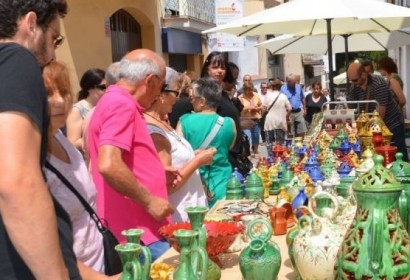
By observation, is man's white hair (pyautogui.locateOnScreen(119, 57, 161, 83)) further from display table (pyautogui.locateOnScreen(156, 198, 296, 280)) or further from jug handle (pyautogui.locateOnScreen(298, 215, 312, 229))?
jug handle (pyautogui.locateOnScreen(298, 215, 312, 229))

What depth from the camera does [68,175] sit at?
86.6 inches

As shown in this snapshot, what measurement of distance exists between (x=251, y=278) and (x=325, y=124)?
148 inches

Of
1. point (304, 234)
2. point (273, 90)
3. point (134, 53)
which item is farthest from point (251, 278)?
point (273, 90)

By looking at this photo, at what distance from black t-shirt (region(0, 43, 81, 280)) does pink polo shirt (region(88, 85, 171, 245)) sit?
1.07 metres

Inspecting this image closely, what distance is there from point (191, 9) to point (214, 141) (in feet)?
38.0

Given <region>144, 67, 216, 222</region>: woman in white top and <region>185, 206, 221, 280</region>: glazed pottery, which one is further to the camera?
<region>144, 67, 216, 222</region>: woman in white top

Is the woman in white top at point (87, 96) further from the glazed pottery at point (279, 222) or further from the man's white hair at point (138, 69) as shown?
the glazed pottery at point (279, 222)

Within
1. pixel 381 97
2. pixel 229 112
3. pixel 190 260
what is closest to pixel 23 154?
pixel 190 260

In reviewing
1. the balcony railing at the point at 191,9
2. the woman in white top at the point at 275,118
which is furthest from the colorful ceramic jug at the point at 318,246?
the balcony railing at the point at 191,9

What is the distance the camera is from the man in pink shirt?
270 centimetres

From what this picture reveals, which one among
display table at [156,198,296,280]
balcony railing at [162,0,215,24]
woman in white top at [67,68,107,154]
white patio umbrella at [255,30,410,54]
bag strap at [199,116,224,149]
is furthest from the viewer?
balcony railing at [162,0,215,24]

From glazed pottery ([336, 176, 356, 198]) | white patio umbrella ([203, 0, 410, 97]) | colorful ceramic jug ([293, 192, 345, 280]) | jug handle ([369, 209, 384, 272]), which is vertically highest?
white patio umbrella ([203, 0, 410, 97])

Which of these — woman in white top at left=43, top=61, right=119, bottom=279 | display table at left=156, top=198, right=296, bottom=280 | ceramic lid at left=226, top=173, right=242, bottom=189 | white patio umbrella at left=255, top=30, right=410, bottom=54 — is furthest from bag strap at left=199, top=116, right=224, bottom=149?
white patio umbrella at left=255, top=30, right=410, bottom=54

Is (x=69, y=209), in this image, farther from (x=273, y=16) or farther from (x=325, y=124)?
(x=273, y=16)
